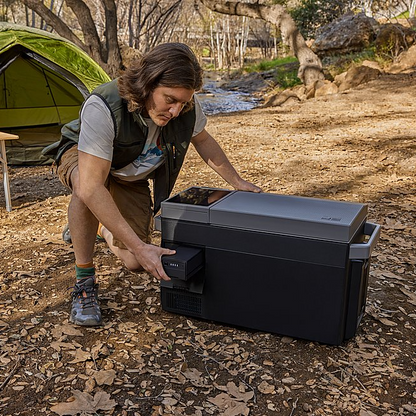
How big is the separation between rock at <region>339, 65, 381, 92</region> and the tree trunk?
120 cm

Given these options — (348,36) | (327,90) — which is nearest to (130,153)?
(327,90)

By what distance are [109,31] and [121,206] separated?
862 cm

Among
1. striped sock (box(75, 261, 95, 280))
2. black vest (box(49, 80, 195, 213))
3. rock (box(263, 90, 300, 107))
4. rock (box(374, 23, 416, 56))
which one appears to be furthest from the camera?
rock (box(374, 23, 416, 56))

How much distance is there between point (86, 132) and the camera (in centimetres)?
213

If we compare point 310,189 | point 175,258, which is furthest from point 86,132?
point 310,189

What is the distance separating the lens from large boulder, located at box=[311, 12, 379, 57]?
1262cm

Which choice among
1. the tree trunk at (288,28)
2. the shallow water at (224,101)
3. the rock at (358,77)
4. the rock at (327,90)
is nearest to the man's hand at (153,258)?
the rock at (327,90)

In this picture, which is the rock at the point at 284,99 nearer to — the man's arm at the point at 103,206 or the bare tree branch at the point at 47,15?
the bare tree branch at the point at 47,15

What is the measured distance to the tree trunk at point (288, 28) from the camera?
1112 centimetres

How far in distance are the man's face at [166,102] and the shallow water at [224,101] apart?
29.8 ft

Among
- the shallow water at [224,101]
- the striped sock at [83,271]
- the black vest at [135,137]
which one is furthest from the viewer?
the shallow water at [224,101]

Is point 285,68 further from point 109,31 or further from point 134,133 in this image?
point 134,133

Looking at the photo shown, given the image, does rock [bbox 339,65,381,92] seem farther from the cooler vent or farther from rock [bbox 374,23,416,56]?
the cooler vent

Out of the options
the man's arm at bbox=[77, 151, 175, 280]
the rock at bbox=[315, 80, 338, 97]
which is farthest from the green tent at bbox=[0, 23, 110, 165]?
the rock at bbox=[315, 80, 338, 97]
